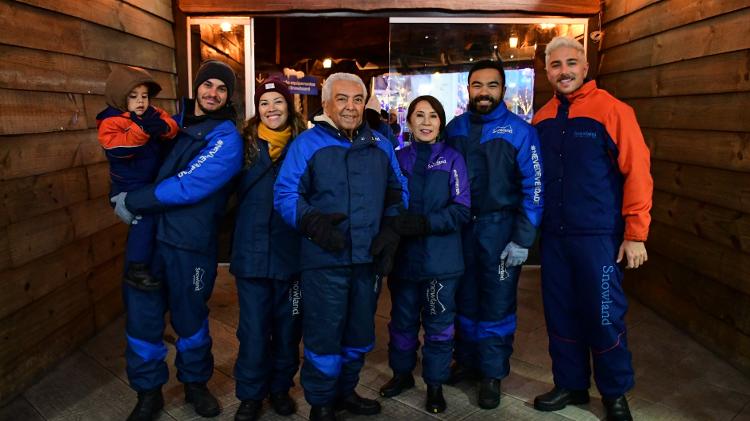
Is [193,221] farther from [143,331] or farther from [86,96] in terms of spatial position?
[86,96]

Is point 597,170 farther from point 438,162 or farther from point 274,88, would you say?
point 274,88

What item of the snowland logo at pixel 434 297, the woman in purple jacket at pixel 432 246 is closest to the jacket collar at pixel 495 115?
the woman in purple jacket at pixel 432 246

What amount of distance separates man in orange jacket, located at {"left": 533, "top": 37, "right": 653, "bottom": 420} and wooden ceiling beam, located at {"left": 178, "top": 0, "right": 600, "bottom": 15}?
→ 2.36 meters

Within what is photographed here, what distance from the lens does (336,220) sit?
235 cm

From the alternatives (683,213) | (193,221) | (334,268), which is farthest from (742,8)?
(193,221)

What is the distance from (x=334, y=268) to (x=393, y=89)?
10.7ft

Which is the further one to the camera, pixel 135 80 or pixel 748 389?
pixel 748 389

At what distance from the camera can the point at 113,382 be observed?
305cm

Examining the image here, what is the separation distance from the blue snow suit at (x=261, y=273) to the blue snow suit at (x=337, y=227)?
0.46 feet

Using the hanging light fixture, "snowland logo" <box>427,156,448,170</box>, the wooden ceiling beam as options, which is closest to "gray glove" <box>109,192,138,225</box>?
"snowland logo" <box>427,156,448,170</box>

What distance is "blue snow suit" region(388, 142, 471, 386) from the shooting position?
8.84 feet

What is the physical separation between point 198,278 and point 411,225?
3.34ft

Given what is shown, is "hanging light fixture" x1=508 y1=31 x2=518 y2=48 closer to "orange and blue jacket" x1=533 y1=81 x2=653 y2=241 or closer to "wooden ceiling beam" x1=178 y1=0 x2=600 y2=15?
"wooden ceiling beam" x1=178 y1=0 x2=600 y2=15

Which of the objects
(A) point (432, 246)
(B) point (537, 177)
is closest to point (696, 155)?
(B) point (537, 177)
